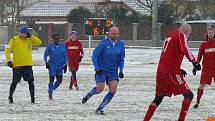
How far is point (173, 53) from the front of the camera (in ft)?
37.1

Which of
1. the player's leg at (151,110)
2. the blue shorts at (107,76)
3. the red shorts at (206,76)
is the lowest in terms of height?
the player's leg at (151,110)

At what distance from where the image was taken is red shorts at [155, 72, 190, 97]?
11242 millimetres

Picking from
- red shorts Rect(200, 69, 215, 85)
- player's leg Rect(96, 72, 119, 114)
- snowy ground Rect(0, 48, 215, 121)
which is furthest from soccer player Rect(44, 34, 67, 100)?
red shorts Rect(200, 69, 215, 85)

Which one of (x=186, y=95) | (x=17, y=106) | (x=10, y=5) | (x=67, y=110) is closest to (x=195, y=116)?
(x=186, y=95)

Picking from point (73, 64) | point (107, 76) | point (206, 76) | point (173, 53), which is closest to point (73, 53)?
point (73, 64)

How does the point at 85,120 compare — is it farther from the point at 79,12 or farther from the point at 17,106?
the point at 79,12

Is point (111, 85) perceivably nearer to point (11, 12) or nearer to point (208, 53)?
point (208, 53)

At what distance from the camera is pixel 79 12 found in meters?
73.2

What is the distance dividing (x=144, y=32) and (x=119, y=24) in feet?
9.73

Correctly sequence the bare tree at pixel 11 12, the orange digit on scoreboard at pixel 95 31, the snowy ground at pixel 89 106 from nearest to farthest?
the snowy ground at pixel 89 106, the orange digit on scoreboard at pixel 95 31, the bare tree at pixel 11 12

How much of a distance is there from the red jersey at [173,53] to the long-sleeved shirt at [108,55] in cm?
203

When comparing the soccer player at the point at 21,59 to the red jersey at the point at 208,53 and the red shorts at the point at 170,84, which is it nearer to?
the red jersey at the point at 208,53

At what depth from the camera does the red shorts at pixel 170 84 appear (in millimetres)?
11242

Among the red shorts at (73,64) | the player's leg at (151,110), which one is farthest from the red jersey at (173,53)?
the red shorts at (73,64)
